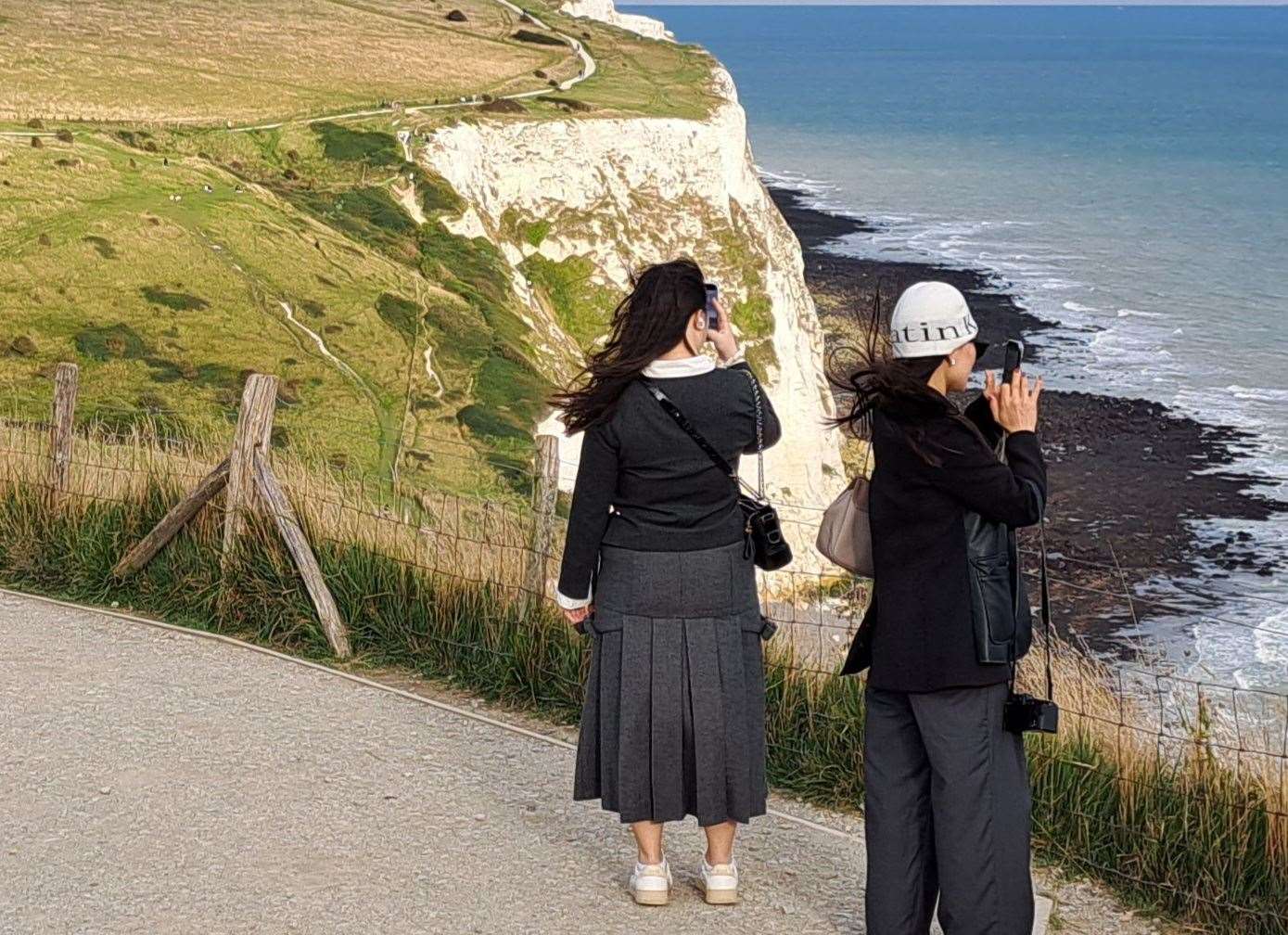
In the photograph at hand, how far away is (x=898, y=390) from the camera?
5441 millimetres

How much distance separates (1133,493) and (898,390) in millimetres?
36753

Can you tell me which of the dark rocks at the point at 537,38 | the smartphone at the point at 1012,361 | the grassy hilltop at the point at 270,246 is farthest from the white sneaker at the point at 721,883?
the dark rocks at the point at 537,38

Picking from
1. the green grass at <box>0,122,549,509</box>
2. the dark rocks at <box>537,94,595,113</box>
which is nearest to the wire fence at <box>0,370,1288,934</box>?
the green grass at <box>0,122,549,509</box>

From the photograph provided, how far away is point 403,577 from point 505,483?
15926 millimetres

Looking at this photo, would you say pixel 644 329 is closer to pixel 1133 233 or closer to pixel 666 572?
pixel 666 572

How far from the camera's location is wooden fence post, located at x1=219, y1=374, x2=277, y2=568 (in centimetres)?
984

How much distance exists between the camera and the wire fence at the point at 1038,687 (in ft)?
23.2

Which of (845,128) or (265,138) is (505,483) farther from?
(845,128)

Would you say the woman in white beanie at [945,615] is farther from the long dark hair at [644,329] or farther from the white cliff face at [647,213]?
the white cliff face at [647,213]

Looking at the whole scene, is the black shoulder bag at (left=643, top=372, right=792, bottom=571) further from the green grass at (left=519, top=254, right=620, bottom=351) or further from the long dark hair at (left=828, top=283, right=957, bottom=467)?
the green grass at (left=519, top=254, right=620, bottom=351)

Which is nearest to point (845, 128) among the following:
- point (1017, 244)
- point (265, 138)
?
point (1017, 244)

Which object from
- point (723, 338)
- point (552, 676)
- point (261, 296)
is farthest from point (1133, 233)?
point (723, 338)

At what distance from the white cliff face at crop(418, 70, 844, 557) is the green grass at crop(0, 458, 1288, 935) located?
28942mm

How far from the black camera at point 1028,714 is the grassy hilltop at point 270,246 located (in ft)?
27.4
